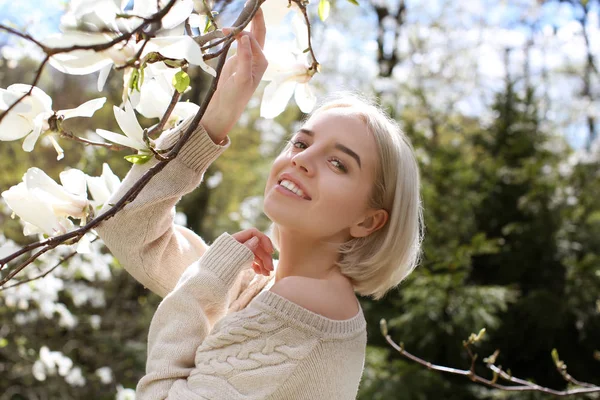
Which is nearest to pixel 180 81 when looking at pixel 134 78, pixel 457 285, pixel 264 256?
pixel 134 78

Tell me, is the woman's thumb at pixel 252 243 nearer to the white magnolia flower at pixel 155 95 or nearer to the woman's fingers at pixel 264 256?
the woman's fingers at pixel 264 256

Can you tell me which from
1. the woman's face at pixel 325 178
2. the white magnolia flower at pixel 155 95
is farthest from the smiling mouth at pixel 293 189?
the white magnolia flower at pixel 155 95

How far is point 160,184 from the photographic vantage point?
0.93m

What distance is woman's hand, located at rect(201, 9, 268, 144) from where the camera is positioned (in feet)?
2.72

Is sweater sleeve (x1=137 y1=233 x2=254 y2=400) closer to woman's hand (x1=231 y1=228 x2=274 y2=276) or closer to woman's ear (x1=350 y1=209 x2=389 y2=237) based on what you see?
woman's hand (x1=231 y1=228 x2=274 y2=276)

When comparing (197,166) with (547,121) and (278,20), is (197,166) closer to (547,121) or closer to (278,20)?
(278,20)

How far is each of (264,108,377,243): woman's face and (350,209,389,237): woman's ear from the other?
0.01 m

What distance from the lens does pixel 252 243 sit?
95cm

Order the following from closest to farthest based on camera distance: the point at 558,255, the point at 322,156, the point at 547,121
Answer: the point at 322,156 < the point at 558,255 < the point at 547,121

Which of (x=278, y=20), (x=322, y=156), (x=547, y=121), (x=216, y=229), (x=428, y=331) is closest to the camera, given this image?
(x=278, y=20)

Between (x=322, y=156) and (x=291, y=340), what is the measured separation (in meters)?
0.28

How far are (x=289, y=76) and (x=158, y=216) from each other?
0.28m

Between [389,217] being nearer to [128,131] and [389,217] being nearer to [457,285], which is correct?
[128,131]


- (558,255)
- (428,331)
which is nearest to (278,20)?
(428,331)
